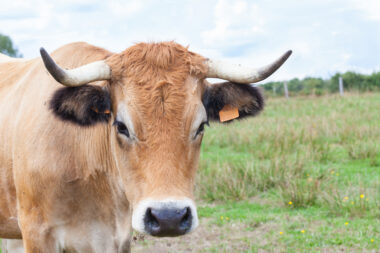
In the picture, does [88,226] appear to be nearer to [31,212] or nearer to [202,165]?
[31,212]

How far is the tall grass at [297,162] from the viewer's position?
7.16m

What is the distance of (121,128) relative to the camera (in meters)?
3.41

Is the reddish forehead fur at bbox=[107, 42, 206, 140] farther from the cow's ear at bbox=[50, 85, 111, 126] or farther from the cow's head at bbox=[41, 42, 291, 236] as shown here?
the cow's ear at bbox=[50, 85, 111, 126]

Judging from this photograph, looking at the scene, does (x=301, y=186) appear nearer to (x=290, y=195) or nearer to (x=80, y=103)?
(x=290, y=195)

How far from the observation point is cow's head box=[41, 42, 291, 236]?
3.01 meters

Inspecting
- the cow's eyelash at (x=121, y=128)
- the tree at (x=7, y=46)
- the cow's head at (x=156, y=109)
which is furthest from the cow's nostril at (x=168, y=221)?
the tree at (x=7, y=46)

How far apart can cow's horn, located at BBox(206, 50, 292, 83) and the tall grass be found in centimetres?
109

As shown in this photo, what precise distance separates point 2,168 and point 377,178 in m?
5.94

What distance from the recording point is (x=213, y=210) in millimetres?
7176

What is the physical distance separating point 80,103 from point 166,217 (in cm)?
116

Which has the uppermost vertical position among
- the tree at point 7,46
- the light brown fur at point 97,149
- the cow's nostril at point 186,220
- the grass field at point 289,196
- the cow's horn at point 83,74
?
the tree at point 7,46

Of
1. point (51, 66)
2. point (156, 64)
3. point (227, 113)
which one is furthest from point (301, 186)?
point (51, 66)

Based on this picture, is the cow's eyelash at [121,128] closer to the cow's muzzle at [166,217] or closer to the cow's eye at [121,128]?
the cow's eye at [121,128]

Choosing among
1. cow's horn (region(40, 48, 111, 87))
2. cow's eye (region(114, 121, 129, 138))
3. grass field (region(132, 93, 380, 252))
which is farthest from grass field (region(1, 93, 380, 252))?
cow's horn (region(40, 48, 111, 87))
